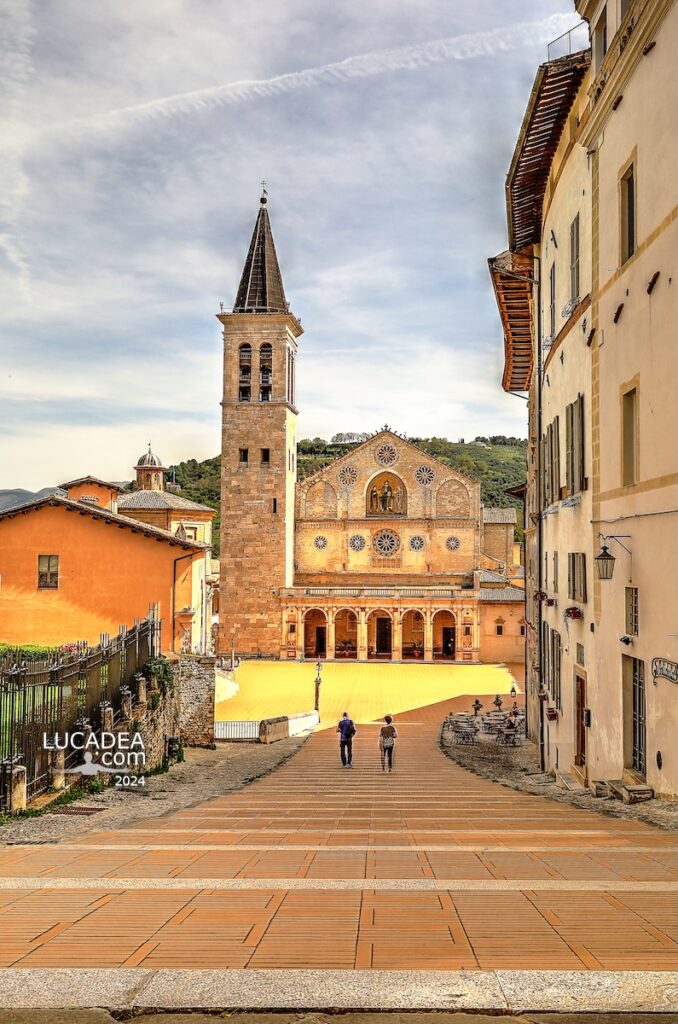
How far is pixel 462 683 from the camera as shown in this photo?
45.0 metres

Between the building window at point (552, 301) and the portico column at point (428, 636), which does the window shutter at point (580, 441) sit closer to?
the building window at point (552, 301)

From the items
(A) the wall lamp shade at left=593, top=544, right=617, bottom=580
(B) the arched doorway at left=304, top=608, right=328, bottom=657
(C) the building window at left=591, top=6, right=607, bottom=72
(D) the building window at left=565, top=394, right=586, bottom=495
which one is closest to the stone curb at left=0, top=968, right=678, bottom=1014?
(A) the wall lamp shade at left=593, top=544, right=617, bottom=580

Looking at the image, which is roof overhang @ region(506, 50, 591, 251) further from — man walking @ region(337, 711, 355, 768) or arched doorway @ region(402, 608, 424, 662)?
arched doorway @ region(402, 608, 424, 662)

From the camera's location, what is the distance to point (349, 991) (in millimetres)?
3877

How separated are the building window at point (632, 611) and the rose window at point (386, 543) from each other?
1819 inches

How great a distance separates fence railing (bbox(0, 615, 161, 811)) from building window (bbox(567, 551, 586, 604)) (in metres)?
7.65

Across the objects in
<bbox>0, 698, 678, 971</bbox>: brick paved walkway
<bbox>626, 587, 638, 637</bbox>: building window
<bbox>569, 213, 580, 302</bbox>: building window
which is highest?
<bbox>569, 213, 580, 302</bbox>: building window

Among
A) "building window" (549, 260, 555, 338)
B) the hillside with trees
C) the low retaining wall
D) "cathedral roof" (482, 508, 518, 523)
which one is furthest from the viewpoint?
the hillside with trees

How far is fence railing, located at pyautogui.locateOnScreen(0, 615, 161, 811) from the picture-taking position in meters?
10.6

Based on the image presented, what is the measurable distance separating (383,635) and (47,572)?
118ft

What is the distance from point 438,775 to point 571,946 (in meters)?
13.4

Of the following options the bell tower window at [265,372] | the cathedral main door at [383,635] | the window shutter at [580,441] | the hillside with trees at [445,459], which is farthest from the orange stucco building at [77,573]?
the hillside with trees at [445,459]

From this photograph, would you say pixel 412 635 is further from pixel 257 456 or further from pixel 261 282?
pixel 261 282

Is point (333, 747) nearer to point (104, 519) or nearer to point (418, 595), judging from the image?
point (104, 519)
